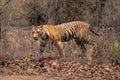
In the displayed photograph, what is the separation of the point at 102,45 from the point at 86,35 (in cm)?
80

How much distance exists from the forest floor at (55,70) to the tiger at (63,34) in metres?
0.68

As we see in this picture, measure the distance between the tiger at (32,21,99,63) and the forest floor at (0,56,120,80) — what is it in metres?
0.68

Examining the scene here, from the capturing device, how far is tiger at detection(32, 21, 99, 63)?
10742mm

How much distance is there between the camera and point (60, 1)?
17.6 metres

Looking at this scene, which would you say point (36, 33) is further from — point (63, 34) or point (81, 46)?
point (81, 46)

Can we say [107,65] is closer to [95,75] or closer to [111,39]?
[95,75]

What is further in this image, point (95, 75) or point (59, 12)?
point (59, 12)

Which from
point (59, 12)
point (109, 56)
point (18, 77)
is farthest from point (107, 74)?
point (59, 12)

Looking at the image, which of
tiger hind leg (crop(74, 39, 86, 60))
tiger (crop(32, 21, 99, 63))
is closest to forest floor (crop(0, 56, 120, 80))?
tiger (crop(32, 21, 99, 63))

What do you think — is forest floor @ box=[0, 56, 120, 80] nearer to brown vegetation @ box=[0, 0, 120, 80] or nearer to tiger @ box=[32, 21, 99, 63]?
brown vegetation @ box=[0, 0, 120, 80]

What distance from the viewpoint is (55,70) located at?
9469 mm

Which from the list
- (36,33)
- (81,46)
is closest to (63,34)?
(81,46)

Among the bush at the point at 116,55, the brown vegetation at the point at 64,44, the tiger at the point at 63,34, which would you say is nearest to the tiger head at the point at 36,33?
the tiger at the point at 63,34

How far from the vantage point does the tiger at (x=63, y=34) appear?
10742 mm
